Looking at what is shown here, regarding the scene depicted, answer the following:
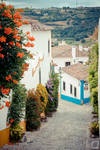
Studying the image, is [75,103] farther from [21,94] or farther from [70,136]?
[21,94]

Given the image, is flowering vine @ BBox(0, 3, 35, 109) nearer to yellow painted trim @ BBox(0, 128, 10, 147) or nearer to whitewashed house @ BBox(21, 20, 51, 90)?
yellow painted trim @ BBox(0, 128, 10, 147)

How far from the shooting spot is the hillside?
26984 mm

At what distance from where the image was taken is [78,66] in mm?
36469

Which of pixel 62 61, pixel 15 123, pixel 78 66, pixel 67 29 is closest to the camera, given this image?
pixel 15 123

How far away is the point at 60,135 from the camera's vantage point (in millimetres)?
17359

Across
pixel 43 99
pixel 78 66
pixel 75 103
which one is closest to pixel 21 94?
pixel 43 99

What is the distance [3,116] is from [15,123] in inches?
44.8

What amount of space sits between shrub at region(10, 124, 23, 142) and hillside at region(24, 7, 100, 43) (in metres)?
Answer: 13.6

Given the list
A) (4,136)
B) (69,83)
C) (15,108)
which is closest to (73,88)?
(69,83)

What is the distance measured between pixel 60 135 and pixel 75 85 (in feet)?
56.5

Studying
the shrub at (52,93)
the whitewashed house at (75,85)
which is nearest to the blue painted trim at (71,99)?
the whitewashed house at (75,85)

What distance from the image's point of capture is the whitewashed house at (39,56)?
20.2 m

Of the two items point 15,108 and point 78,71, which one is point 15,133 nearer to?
point 15,108

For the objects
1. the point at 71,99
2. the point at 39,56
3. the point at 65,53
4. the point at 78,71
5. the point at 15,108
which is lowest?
the point at 71,99
